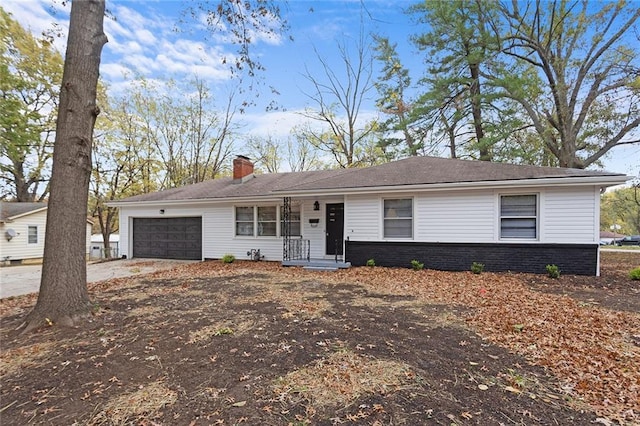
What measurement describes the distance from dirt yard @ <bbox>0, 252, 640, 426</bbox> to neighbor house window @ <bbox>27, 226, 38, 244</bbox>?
1874 cm

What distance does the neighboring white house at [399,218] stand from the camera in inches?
336

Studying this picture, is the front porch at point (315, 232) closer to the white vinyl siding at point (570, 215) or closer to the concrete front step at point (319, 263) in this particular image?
the concrete front step at point (319, 263)

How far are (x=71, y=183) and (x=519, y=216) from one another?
10.5 m

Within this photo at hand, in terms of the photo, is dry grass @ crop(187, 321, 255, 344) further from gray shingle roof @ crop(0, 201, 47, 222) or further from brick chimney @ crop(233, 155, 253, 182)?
gray shingle roof @ crop(0, 201, 47, 222)

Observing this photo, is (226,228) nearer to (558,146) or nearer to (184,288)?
(184,288)

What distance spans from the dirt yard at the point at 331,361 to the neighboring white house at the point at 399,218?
8.61 feet

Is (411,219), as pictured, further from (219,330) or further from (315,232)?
(219,330)

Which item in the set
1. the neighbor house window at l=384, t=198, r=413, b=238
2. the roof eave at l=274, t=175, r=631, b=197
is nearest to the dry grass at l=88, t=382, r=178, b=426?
the roof eave at l=274, t=175, r=631, b=197

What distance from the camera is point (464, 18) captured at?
48.0ft

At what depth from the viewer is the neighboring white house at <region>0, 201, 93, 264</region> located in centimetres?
1852

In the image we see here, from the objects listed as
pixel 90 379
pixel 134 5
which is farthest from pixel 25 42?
pixel 90 379

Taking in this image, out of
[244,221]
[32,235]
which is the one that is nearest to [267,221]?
[244,221]

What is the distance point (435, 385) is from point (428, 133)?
15.9m

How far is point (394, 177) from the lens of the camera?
1045 centimetres
